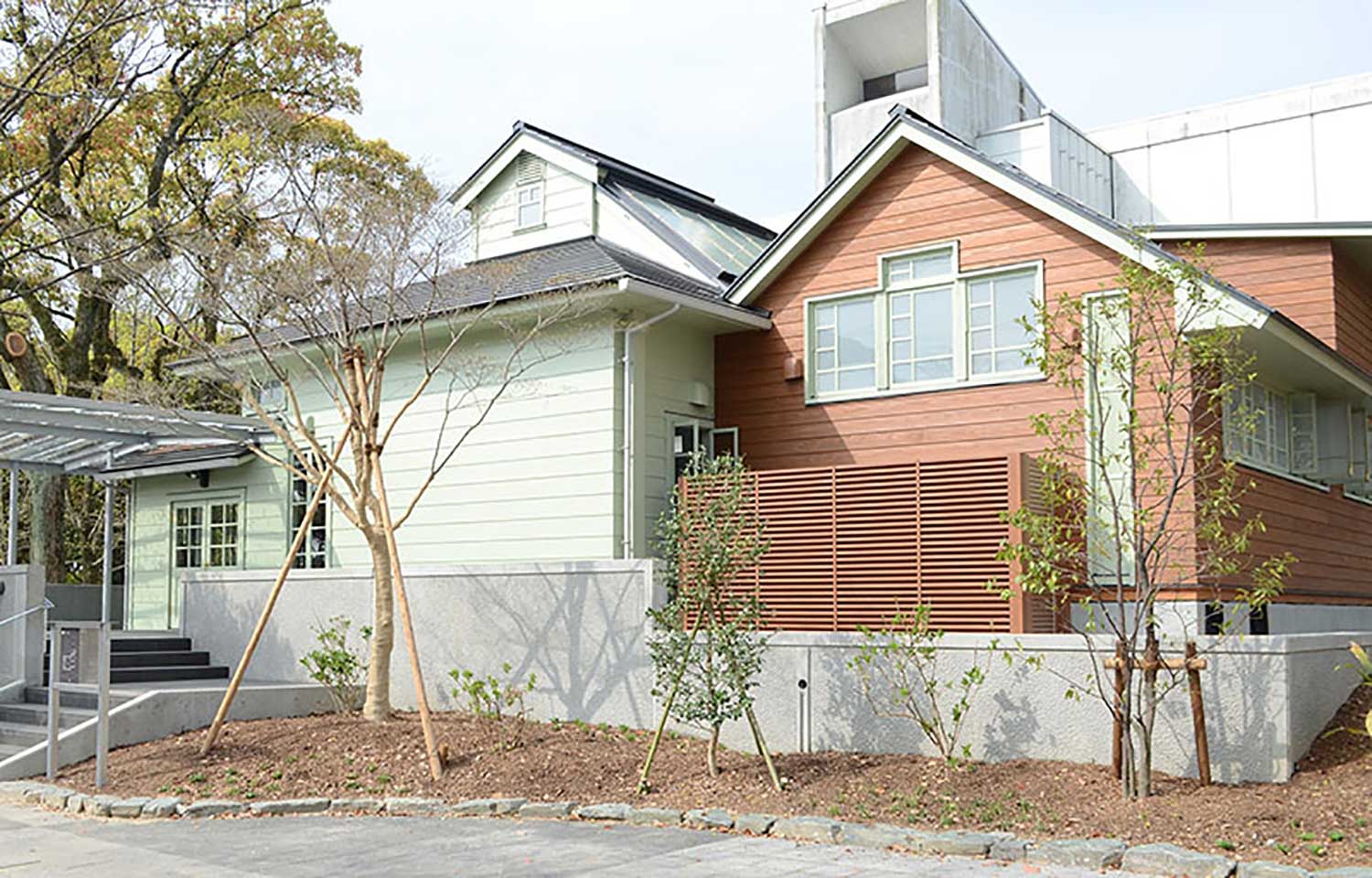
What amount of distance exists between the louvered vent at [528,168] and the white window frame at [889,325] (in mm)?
5369

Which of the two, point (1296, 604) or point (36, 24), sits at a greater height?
point (36, 24)

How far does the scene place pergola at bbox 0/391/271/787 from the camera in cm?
1097

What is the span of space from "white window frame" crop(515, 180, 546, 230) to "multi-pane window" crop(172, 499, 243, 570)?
5592 millimetres

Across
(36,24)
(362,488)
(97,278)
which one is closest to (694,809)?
(362,488)

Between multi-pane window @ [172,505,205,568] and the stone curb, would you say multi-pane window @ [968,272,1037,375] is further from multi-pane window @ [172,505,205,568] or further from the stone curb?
multi-pane window @ [172,505,205,568]

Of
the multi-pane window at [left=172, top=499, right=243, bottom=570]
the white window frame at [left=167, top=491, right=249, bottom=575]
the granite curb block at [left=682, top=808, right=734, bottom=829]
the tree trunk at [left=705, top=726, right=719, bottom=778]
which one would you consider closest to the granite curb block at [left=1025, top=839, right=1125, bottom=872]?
the granite curb block at [left=682, top=808, right=734, bottom=829]

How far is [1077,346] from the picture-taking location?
9.34m

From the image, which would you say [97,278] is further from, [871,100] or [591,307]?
[871,100]

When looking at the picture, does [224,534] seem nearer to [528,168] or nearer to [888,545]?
[528,168]

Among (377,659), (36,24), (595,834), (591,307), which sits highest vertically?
(36,24)

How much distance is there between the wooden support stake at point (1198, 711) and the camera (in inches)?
344

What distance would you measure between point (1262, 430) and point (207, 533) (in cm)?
1402

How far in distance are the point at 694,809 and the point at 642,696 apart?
2725 millimetres

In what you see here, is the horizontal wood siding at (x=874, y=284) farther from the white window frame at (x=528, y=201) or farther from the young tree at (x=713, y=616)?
the white window frame at (x=528, y=201)
